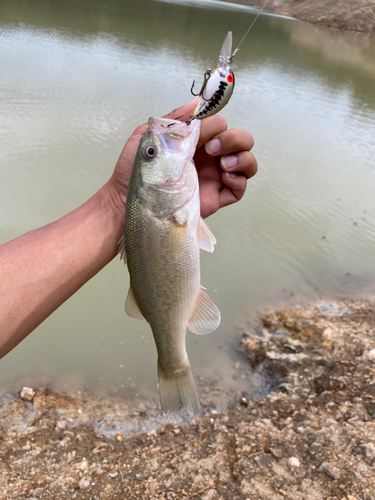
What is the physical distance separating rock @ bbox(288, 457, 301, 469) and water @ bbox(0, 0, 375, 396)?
4.01ft

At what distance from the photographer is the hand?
2077 millimetres

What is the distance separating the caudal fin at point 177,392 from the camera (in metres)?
1.99

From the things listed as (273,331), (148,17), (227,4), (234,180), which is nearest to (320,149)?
(273,331)

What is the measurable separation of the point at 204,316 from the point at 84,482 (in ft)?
5.17

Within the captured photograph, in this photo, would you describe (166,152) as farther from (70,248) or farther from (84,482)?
(84,482)

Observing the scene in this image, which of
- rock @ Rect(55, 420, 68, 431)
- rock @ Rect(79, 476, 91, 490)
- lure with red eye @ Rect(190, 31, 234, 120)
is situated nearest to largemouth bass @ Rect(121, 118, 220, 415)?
lure with red eye @ Rect(190, 31, 234, 120)

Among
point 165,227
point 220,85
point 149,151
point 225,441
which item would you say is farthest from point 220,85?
point 225,441

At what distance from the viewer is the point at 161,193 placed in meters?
1.79

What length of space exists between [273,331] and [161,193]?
306cm

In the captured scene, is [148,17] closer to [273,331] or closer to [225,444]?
[273,331]

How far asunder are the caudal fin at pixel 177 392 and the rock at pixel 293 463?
101 cm

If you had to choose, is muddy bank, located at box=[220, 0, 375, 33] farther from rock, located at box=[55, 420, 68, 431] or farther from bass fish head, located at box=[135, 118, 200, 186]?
rock, located at box=[55, 420, 68, 431]

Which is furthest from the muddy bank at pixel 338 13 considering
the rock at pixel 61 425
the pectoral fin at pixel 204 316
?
the rock at pixel 61 425

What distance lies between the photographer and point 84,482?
2.43 metres
